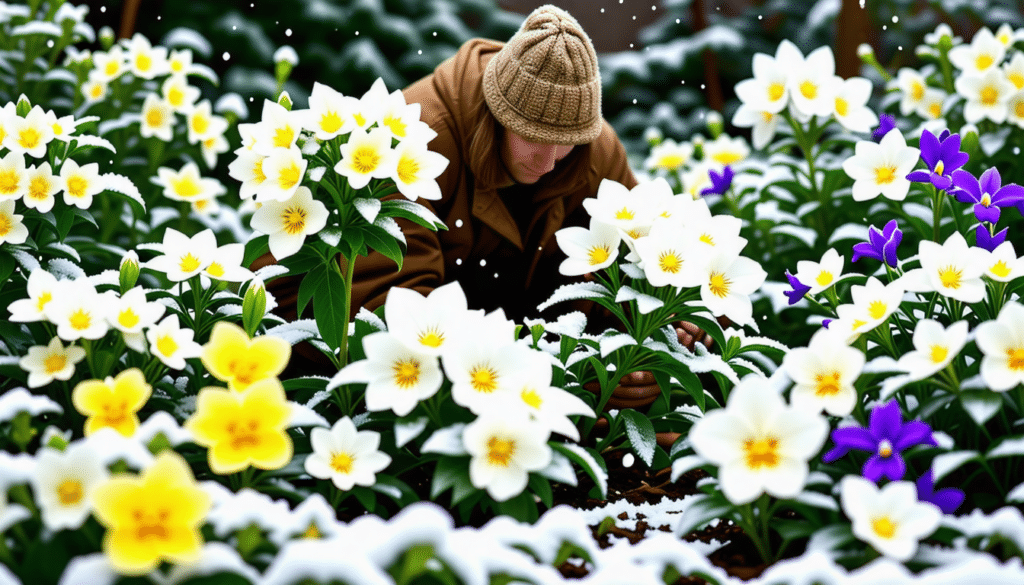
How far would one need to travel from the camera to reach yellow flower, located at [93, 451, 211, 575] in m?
0.70

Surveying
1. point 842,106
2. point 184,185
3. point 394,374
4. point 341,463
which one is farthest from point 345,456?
point 842,106

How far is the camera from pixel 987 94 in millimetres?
1926

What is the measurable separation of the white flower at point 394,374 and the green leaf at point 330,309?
0.14 metres

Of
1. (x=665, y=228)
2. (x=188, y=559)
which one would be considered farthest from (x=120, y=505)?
(x=665, y=228)

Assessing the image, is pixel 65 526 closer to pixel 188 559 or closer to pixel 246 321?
pixel 188 559

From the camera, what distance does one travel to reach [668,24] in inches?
157

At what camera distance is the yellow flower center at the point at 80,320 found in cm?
99

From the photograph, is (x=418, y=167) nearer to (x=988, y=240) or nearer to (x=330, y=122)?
(x=330, y=122)

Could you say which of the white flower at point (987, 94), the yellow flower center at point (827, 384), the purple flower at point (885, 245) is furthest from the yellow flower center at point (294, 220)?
the white flower at point (987, 94)

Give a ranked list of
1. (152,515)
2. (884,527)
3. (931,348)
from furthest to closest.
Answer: (931,348), (884,527), (152,515)

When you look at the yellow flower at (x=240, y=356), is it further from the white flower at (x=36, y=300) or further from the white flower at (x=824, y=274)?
the white flower at (x=824, y=274)

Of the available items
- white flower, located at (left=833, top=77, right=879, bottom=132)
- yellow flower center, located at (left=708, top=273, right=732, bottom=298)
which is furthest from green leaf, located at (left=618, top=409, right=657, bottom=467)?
white flower, located at (left=833, top=77, right=879, bottom=132)

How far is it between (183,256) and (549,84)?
0.63 m

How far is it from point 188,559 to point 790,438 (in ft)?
1.81
